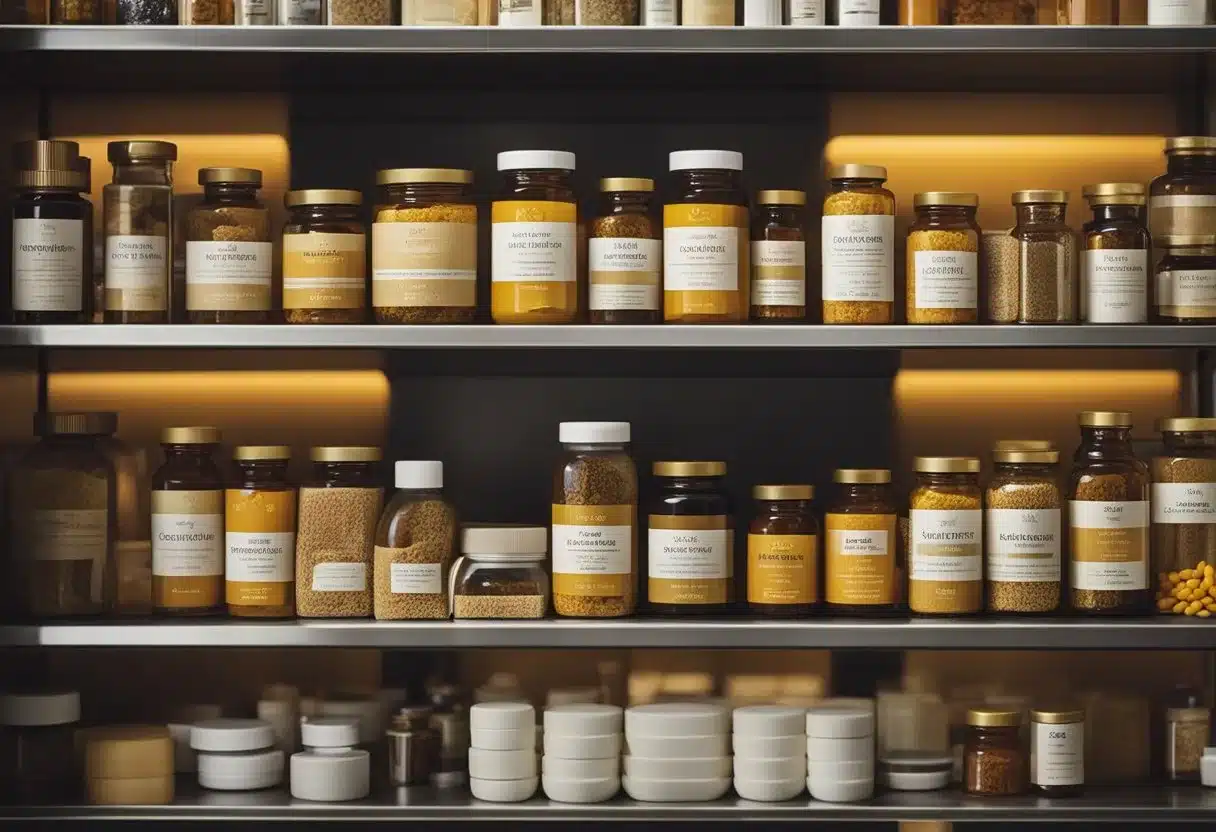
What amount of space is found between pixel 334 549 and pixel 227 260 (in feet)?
1.11

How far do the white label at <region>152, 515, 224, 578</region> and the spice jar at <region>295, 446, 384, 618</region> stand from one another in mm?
101

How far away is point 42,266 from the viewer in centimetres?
160

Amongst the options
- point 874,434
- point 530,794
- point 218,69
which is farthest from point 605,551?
point 218,69

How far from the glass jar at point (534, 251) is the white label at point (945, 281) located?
384 mm

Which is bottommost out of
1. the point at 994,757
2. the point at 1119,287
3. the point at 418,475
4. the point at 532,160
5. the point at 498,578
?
the point at 994,757

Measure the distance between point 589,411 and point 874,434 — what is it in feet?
1.18

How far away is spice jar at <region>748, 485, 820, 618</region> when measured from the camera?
162 cm

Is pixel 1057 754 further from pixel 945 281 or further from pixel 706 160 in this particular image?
pixel 706 160

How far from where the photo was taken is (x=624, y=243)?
161cm

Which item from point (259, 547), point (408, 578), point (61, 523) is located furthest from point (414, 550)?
point (61, 523)

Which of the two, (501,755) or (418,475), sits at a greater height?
(418,475)

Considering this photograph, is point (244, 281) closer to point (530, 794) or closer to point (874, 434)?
point (530, 794)

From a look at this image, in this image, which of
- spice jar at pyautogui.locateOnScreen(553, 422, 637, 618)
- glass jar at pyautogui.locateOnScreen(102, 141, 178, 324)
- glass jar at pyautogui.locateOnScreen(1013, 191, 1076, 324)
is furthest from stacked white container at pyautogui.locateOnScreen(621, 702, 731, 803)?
glass jar at pyautogui.locateOnScreen(102, 141, 178, 324)

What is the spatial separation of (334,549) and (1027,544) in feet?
2.50
